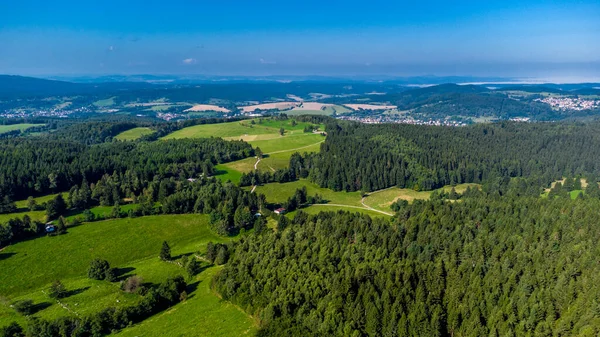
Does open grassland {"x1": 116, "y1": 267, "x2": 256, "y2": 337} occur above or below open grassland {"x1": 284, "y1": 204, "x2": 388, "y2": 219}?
below

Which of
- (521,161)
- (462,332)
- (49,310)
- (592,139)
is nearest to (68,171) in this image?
(49,310)

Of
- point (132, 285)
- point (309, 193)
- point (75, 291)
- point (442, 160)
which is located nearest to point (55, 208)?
point (75, 291)

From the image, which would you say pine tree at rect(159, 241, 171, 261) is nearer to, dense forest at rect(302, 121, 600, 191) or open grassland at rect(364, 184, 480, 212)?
open grassland at rect(364, 184, 480, 212)

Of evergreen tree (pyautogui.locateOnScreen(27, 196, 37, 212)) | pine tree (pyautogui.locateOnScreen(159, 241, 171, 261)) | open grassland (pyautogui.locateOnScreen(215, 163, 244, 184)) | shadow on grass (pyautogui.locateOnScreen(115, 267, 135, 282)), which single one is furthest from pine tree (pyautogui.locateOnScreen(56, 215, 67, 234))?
open grassland (pyautogui.locateOnScreen(215, 163, 244, 184))

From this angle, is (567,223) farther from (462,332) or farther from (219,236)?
(219,236)

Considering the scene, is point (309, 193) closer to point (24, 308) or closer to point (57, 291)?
point (57, 291)

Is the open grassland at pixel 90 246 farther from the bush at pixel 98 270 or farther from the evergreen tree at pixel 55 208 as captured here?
the evergreen tree at pixel 55 208
